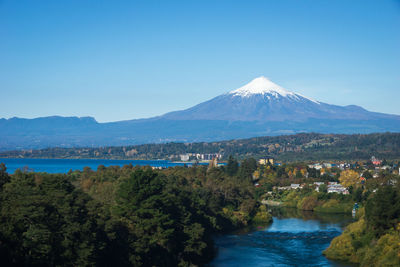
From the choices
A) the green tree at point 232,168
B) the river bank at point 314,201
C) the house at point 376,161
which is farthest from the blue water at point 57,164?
the house at point 376,161

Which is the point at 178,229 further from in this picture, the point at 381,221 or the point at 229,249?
the point at 381,221

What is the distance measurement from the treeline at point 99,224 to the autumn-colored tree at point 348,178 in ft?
77.9

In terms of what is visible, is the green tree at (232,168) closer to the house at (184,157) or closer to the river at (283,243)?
the river at (283,243)

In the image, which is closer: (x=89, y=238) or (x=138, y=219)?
(x=89, y=238)

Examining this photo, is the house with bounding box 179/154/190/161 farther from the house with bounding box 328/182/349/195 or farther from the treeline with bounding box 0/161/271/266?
the treeline with bounding box 0/161/271/266

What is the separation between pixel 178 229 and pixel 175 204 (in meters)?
1.24

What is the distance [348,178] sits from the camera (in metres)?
55.0

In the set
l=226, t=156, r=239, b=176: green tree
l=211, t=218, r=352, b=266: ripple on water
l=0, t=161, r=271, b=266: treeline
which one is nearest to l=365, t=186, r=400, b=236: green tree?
l=211, t=218, r=352, b=266: ripple on water

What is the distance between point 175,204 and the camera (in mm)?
25422

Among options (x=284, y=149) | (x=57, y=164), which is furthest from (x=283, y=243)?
(x=284, y=149)

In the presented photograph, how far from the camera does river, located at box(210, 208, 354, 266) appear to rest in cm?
2461

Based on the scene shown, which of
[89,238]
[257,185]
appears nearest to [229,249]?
[89,238]

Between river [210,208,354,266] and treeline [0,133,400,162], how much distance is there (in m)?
52.0

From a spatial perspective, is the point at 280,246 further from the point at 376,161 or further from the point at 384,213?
the point at 376,161
